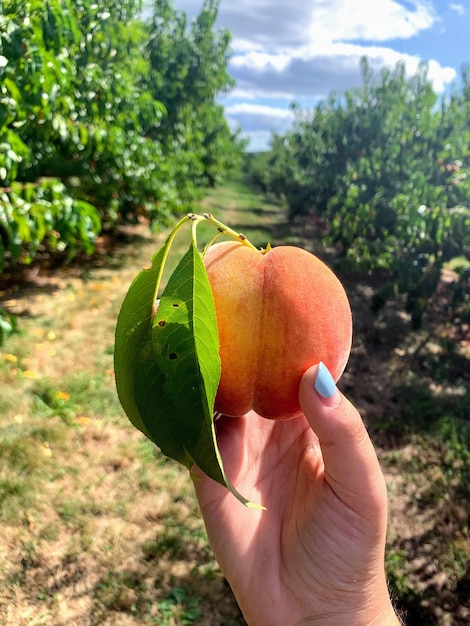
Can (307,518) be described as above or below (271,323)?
below

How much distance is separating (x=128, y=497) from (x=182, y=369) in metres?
2.21

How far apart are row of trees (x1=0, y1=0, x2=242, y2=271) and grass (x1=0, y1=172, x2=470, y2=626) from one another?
0.94 meters

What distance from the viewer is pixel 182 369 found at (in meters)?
0.79

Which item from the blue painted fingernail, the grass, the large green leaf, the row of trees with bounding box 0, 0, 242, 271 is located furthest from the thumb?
the row of trees with bounding box 0, 0, 242, 271

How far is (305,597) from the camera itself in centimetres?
115

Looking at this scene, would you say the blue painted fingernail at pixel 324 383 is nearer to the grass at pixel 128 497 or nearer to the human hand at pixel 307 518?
the human hand at pixel 307 518

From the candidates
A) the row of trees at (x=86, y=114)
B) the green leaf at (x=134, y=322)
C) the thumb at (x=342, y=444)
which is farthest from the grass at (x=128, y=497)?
the green leaf at (x=134, y=322)

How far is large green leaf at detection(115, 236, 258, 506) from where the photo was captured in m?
0.78

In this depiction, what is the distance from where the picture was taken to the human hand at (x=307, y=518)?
0.99 meters

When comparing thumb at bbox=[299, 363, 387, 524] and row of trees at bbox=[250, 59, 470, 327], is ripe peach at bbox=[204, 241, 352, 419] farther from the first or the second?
row of trees at bbox=[250, 59, 470, 327]

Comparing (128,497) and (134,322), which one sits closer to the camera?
(134,322)

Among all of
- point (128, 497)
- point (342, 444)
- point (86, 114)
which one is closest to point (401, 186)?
point (86, 114)

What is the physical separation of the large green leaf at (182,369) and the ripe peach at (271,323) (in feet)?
0.32

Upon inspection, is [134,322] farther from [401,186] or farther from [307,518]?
[401,186]
